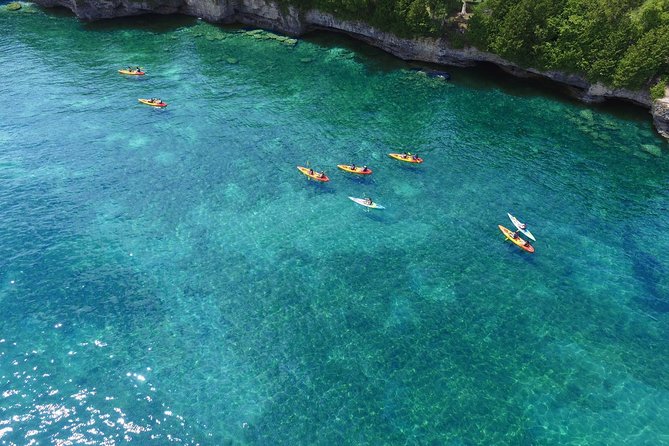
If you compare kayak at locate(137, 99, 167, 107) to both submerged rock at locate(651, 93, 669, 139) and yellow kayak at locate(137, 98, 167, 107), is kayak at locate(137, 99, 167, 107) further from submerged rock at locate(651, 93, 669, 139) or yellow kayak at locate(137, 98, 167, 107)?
submerged rock at locate(651, 93, 669, 139)

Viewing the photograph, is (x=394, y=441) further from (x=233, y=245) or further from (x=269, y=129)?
(x=269, y=129)

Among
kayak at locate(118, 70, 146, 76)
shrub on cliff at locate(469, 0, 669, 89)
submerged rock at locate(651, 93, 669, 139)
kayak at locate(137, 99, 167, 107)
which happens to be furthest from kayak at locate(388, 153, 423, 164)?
kayak at locate(118, 70, 146, 76)

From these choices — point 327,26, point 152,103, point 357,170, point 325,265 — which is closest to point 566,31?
point 357,170

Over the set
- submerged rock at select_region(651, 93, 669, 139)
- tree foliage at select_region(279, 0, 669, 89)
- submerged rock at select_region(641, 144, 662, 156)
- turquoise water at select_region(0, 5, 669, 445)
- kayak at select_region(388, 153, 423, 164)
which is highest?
tree foliage at select_region(279, 0, 669, 89)

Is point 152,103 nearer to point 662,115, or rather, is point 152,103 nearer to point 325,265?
point 325,265

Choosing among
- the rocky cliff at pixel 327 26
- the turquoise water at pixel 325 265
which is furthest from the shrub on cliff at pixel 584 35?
the turquoise water at pixel 325 265

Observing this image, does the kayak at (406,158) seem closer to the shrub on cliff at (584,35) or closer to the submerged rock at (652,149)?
the shrub on cliff at (584,35)

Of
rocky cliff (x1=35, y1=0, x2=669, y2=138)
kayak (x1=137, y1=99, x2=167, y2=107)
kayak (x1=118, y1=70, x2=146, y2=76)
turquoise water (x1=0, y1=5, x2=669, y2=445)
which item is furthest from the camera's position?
kayak (x1=118, y1=70, x2=146, y2=76)
